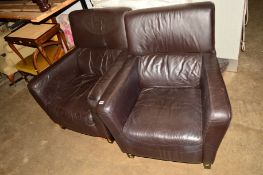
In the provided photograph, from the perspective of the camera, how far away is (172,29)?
1.76 meters

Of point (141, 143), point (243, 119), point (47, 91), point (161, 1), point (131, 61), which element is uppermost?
point (161, 1)

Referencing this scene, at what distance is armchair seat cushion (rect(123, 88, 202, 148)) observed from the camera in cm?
146

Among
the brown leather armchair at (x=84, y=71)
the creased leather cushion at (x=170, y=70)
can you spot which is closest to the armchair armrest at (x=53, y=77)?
the brown leather armchair at (x=84, y=71)

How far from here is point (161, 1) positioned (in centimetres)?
211

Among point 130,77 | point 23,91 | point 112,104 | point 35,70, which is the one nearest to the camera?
point 112,104

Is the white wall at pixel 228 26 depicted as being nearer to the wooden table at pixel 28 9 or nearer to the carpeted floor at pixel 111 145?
the carpeted floor at pixel 111 145

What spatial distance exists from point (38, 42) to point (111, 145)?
54.1 inches

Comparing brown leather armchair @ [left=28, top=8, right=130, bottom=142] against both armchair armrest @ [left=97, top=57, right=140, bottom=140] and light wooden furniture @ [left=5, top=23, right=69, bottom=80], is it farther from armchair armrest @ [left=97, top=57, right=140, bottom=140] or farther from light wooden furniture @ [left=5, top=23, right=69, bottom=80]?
light wooden furniture @ [left=5, top=23, right=69, bottom=80]

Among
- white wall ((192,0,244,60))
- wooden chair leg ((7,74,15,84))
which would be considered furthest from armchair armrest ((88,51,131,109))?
wooden chair leg ((7,74,15,84))

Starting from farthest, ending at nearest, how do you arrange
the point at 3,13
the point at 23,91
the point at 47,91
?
the point at 23,91 → the point at 3,13 → the point at 47,91

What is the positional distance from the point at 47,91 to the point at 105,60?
61 centimetres

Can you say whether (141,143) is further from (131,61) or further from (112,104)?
(131,61)

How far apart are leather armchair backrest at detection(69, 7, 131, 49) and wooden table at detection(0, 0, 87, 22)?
0.17 m

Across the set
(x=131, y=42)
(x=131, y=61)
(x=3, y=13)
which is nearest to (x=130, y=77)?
(x=131, y=61)
